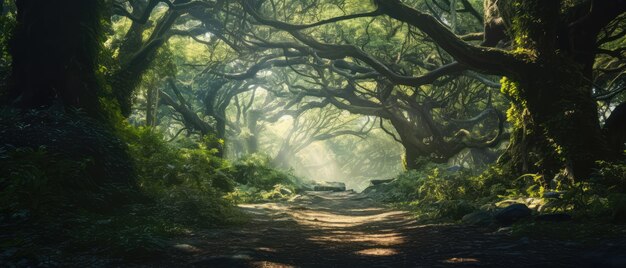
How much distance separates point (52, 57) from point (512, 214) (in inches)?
308

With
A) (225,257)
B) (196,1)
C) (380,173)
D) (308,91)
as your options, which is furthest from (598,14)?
(380,173)

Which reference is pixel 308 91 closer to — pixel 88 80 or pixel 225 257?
pixel 88 80

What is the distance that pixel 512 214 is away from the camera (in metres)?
5.34

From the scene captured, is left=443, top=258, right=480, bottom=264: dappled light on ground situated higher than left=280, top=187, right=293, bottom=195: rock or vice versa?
left=280, top=187, right=293, bottom=195: rock

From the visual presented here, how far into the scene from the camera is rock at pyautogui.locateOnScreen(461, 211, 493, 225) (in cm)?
568

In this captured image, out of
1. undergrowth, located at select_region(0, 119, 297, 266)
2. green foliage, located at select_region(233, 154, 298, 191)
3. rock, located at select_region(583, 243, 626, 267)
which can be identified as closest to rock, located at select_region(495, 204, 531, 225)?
rock, located at select_region(583, 243, 626, 267)

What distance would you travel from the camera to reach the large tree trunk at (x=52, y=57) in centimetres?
689

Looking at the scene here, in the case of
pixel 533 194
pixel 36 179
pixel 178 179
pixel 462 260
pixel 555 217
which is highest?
pixel 178 179

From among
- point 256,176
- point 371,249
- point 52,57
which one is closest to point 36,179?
point 52,57

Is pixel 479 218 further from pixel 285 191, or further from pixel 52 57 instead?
pixel 285 191

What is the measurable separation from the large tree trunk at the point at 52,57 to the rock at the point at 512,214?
7.04 metres

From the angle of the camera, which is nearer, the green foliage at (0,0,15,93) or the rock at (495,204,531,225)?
the rock at (495,204,531,225)

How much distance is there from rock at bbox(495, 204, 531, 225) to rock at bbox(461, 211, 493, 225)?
0.24m

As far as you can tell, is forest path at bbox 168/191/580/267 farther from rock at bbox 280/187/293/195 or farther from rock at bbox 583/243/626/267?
rock at bbox 280/187/293/195
